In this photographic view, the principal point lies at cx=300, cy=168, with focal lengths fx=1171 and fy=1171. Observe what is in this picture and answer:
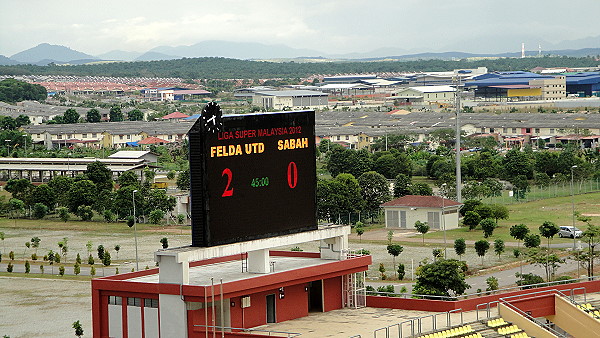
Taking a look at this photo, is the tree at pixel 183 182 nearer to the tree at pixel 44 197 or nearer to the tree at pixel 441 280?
the tree at pixel 44 197

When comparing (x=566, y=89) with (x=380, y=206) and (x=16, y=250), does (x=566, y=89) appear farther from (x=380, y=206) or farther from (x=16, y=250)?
(x=16, y=250)

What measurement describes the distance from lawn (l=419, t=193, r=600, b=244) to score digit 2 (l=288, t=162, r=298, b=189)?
28089 millimetres

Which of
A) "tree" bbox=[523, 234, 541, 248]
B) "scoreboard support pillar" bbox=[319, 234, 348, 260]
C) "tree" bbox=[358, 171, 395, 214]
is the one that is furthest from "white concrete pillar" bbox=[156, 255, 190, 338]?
"tree" bbox=[358, 171, 395, 214]

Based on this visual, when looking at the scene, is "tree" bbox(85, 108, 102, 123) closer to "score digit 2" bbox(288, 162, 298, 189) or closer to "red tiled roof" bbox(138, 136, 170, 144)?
"red tiled roof" bbox(138, 136, 170, 144)

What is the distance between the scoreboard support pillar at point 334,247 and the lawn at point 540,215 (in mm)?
25809

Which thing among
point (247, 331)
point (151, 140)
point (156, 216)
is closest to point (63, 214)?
point (156, 216)

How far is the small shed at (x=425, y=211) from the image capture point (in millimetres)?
60875

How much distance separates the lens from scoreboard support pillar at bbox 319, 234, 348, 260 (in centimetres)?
3102

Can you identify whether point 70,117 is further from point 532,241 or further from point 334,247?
point 334,247

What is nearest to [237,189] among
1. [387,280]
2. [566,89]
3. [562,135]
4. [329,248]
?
[329,248]

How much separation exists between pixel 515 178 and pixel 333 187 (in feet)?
57.1

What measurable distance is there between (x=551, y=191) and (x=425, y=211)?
1610cm

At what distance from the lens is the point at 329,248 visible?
1232 inches

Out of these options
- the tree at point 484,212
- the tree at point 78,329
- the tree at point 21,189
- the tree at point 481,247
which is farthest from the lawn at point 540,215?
the tree at point 21,189
